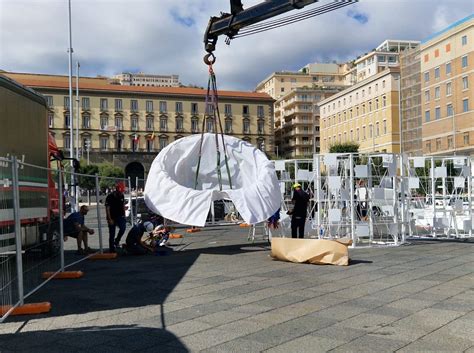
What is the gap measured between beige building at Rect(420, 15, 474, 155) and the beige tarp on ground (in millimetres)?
60234

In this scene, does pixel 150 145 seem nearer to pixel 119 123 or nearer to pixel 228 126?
pixel 119 123

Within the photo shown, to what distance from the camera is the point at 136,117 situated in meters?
116

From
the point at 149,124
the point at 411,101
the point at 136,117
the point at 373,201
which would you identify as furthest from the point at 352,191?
the point at 136,117

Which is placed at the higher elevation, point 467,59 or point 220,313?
point 467,59

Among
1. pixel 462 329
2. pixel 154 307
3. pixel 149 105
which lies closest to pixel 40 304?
pixel 154 307

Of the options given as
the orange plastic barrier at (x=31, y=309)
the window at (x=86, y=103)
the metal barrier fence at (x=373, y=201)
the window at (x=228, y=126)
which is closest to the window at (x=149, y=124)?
the window at (x=86, y=103)

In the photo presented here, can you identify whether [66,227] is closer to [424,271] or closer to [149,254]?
[149,254]

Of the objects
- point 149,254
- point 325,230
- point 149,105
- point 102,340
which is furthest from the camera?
point 149,105

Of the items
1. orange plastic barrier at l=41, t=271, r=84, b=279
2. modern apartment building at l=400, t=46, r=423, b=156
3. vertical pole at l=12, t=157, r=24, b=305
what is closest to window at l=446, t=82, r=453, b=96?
modern apartment building at l=400, t=46, r=423, b=156

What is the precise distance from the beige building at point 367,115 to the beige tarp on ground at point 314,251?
79773mm

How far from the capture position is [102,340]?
6.00 m

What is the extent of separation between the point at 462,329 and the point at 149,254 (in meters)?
9.40

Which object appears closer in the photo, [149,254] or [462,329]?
[462,329]

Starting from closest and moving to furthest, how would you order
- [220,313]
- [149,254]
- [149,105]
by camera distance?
[220,313]
[149,254]
[149,105]
